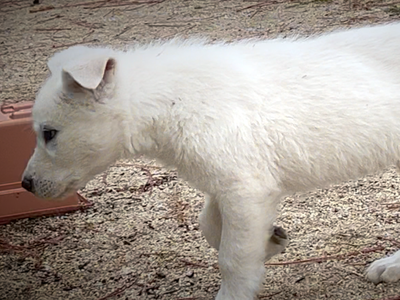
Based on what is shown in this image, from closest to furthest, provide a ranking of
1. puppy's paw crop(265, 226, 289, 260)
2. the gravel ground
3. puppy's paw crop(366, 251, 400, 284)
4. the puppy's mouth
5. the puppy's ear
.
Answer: the puppy's ear → the puppy's mouth → puppy's paw crop(265, 226, 289, 260) → puppy's paw crop(366, 251, 400, 284) → the gravel ground

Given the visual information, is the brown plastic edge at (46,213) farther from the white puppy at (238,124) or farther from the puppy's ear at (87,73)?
the puppy's ear at (87,73)

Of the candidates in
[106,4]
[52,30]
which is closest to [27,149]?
Answer: [52,30]

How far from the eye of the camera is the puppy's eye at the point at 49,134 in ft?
9.73

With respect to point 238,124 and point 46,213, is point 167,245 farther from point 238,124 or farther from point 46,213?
point 238,124

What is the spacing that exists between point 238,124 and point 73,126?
63 centimetres

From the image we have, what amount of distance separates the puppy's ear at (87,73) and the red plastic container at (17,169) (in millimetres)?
1276

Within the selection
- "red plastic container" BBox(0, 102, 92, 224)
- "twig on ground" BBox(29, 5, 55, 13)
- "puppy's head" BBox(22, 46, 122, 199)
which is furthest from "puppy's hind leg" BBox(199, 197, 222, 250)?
"twig on ground" BBox(29, 5, 55, 13)

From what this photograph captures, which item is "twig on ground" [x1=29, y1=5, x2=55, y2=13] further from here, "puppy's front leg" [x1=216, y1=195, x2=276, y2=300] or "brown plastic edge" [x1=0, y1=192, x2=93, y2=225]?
"puppy's front leg" [x1=216, y1=195, x2=276, y2=300]

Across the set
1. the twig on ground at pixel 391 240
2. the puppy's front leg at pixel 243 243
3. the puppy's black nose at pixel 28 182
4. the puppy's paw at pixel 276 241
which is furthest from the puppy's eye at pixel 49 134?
the twig on ground at pixel 391 240

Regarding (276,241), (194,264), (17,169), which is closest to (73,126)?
(276,241)

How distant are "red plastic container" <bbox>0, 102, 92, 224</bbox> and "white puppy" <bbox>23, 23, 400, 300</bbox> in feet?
3.82

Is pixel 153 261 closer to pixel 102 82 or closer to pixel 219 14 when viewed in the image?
pixel 102 82

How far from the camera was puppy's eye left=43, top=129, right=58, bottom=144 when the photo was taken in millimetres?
2965

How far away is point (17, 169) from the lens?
14.0ft
